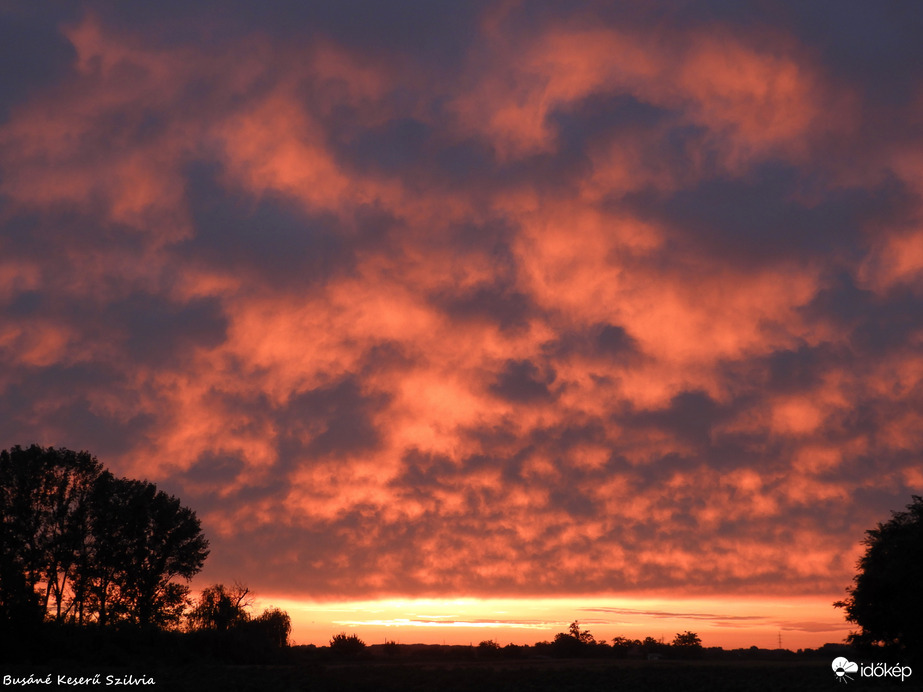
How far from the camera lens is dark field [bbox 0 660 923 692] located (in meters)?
45.5

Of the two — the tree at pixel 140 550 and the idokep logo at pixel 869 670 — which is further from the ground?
the tree at pixel 140 550

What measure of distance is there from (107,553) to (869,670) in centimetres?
6119

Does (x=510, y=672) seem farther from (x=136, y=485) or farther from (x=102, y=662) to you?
(x=136, y=485)

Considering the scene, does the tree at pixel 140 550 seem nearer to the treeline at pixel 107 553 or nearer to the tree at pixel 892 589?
the treeline at pixel 107 553

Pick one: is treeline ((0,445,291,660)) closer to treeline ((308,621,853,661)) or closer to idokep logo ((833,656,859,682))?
treeline ((308,621,853,661))

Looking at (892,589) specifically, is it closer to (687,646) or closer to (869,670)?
(869,670)

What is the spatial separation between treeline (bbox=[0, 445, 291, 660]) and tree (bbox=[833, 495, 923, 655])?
152 ft

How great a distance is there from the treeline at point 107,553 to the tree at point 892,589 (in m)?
46.4

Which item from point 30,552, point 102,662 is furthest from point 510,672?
point 30,552

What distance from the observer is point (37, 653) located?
5281 cm

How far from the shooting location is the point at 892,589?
146 ft

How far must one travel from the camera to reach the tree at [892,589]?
4378 centimetres

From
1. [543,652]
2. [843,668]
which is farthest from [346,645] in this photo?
[843,668]

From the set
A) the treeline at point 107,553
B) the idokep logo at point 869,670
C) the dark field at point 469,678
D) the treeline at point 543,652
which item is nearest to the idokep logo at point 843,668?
the idokep logo at point 869,670
